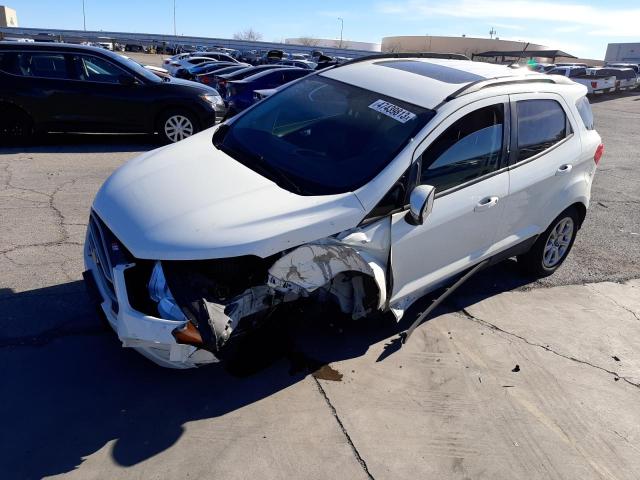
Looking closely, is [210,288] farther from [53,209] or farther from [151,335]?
[53,209]

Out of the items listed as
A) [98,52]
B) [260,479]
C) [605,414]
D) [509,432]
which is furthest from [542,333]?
[98,52]

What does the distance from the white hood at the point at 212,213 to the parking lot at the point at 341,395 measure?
88cm

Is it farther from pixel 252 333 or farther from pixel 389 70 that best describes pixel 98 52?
pixel 252 333

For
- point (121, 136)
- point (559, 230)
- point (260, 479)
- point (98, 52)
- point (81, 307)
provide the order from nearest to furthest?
point (260, 479) < point (81, 307) < point (559, 230) < point (98, 52) < point (121, 136)

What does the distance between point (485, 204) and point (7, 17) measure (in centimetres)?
13787

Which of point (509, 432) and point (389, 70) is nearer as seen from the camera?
point (509, 432)

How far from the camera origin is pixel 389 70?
166 inches

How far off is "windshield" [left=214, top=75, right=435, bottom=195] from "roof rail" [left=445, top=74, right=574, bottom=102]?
34 cm

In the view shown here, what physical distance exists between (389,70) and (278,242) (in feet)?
6.86

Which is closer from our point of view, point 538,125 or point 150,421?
point 150,421

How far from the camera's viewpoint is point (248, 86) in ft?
38.0

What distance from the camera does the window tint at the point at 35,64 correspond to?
27.2ft

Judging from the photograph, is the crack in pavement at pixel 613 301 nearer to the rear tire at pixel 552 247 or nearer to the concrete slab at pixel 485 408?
the rear tire at pixel 552 247

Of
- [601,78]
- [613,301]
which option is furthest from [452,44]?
[613,301]
